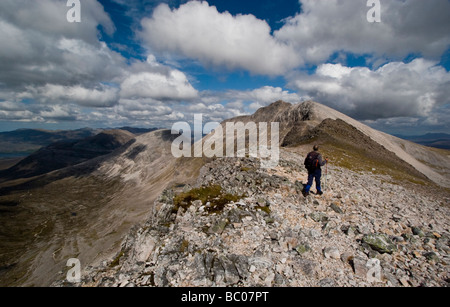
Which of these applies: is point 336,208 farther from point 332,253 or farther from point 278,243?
point 278,243

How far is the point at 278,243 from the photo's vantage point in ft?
36.6

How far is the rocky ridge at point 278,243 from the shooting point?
30.3 feet

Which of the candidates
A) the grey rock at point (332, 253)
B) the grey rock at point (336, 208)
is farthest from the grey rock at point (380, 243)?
the grey rock at point (336, 208)

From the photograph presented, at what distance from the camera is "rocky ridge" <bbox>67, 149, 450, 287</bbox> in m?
9.23

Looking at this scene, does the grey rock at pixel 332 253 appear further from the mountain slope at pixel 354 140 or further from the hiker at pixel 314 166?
the mountain slope at pixel 354 140

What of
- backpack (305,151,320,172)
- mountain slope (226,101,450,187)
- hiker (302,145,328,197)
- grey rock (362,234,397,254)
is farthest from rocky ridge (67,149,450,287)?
mountain slope (226,101,450,187)

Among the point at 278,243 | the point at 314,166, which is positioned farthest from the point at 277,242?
the point at 314,166

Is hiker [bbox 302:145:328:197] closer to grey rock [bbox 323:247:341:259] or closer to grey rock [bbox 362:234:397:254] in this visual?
grey rock [bbox 362:234:397:254]

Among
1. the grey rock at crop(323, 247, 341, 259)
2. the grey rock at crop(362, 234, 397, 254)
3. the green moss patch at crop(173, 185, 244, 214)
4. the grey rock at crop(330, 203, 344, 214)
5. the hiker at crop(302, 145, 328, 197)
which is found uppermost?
the hiker at crop(302, 145, 328, 197)

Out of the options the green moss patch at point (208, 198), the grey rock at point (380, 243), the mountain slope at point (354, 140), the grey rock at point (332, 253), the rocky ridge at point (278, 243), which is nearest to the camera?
the rocky ridge at point (278, 243)

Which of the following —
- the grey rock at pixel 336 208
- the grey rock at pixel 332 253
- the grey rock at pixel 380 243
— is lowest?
the grey rock at pixel 332 253
